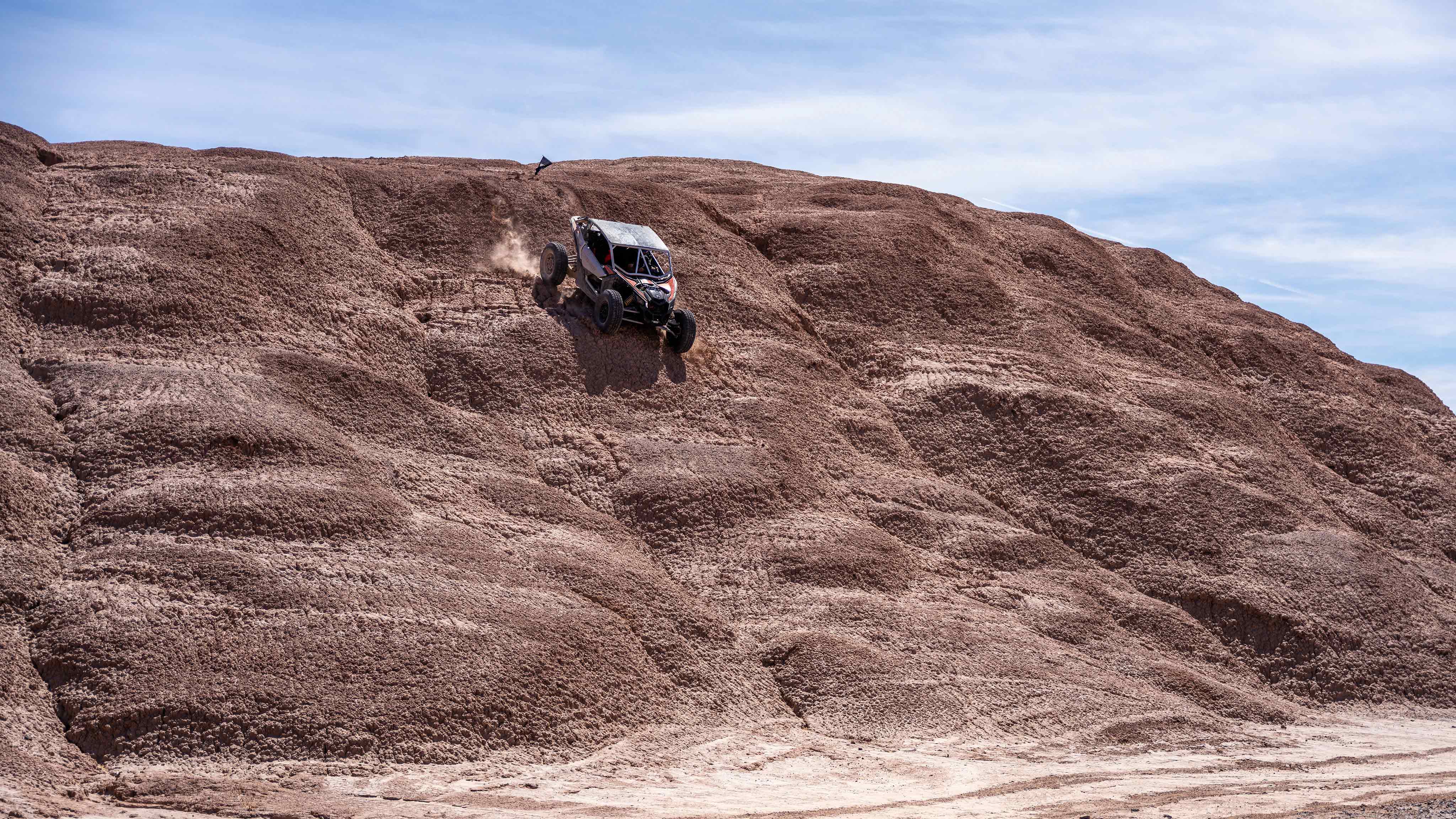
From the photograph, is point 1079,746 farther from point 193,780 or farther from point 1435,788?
point 193,780

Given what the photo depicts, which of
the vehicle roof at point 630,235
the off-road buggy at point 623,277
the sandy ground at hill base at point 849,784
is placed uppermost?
the vehicle roof at point 630,235

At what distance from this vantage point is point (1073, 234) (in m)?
33.3

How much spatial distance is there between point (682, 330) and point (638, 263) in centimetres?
154

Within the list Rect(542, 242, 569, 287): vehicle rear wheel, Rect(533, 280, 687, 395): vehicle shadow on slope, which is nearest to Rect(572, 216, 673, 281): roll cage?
Rect(542, 242, 569, 287): vehicle rear wheel

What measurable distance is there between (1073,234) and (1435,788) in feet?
60.8

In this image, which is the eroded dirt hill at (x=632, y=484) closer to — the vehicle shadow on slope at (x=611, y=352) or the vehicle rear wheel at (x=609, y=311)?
the vehicle shadow on slope at (x=611, y=352)

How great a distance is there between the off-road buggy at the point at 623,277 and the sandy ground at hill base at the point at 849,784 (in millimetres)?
9230

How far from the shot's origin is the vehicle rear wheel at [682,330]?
24.2 meters

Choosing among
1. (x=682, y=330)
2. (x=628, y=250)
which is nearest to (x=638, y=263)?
(x=628, y=250)

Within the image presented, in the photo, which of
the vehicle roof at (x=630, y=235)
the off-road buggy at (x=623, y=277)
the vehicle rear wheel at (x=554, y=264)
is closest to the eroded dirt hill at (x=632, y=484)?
the vehicle rear wheel at (x=554, y=264)

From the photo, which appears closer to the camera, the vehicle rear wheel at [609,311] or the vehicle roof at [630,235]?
the vehicle rear wheel at [609,311]

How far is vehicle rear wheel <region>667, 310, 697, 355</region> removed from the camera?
2422 cm

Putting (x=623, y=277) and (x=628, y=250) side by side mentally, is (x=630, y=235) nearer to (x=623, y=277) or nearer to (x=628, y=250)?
(x=628, y=250)

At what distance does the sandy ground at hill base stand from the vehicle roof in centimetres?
1062
